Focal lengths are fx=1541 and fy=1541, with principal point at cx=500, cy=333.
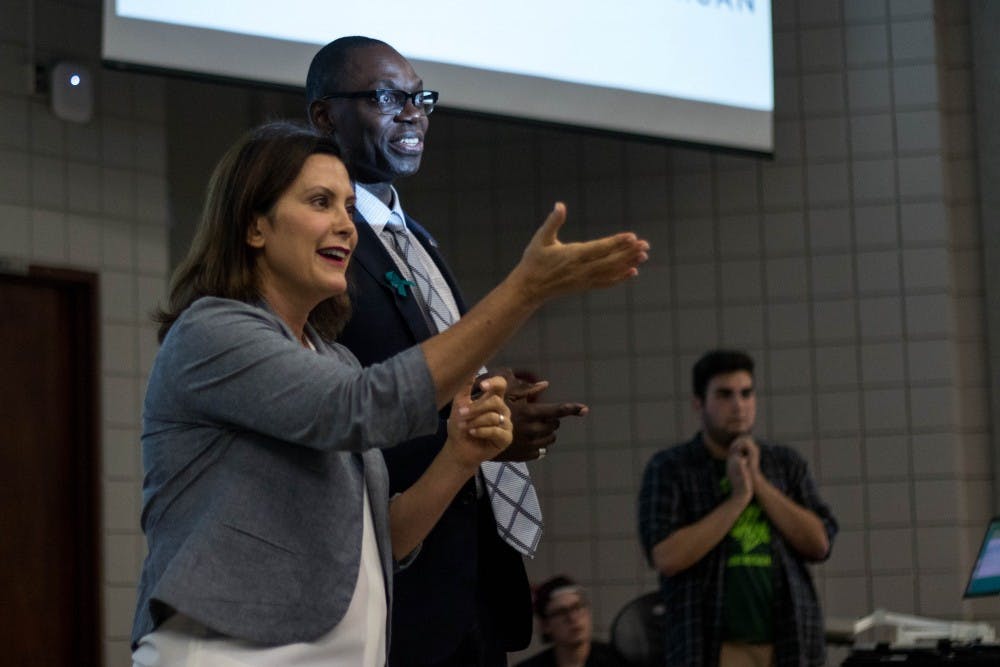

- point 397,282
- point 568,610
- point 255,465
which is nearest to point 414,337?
point 397,282

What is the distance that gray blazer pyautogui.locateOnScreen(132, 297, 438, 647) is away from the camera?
4.73 ft

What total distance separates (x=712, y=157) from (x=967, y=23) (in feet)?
3.19

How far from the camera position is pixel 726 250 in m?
5.28

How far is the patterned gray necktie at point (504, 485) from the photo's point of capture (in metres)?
1.98

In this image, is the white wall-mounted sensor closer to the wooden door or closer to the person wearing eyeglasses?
the wooden door

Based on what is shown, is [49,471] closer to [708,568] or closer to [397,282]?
[708,568]

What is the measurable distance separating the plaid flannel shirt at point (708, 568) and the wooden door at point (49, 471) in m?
1.71

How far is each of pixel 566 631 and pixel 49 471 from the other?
1.61 m

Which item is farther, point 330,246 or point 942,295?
point 942,295

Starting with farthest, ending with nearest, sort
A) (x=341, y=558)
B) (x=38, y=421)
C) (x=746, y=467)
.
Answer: (x=38, y=421)
(x=746, y=467)
(x=341, y=558)

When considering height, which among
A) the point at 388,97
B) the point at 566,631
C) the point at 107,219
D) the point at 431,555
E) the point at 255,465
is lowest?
the point at 566,631

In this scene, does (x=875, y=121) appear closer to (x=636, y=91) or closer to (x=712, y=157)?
(x=712, y=157)

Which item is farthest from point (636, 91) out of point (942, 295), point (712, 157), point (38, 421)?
point (38, 421)

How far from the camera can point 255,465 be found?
149 cm
